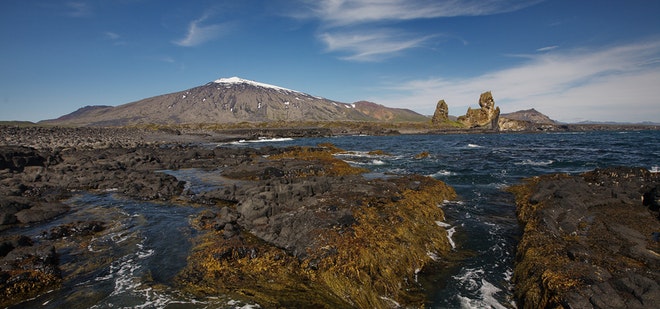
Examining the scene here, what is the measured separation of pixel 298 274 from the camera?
36.2 feet

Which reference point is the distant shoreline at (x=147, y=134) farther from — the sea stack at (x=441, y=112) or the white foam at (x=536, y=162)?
the white foam at (x=536, y=162)

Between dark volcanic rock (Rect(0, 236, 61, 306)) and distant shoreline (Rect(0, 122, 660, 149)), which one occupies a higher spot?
distant shoreline (Rect(0, 122, 660, 149))

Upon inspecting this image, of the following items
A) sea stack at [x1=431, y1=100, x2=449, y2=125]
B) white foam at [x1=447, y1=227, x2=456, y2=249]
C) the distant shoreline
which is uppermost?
sea stack at [x1=431, y1=100, x2=449, y2=125]

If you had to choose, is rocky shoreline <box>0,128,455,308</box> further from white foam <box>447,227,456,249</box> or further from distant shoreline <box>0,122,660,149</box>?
distant shoreline <box>0,122,660,149</box>

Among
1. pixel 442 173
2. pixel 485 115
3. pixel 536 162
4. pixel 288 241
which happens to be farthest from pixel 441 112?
pixel 288 241

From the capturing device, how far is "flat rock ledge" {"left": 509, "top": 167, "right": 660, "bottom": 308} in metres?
8.51

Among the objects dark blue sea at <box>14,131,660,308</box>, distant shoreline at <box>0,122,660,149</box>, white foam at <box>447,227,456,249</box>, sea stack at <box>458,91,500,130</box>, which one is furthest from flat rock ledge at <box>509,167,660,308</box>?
sea stack at <box>458,91,500,130</box>

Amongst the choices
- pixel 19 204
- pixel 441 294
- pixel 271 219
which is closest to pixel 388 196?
pixel 271 219

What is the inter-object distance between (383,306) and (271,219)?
7.19 m

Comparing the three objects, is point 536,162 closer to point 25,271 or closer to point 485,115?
point 25,271

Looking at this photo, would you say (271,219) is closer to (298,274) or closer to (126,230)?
(298,274)

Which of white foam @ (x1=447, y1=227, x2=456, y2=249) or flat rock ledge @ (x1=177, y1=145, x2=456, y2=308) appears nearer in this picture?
flat rock ledge @ (x1=177, y1=145, x2=456, y2=308)

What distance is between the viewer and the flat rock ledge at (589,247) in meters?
8.51

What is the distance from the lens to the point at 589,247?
11.7m
